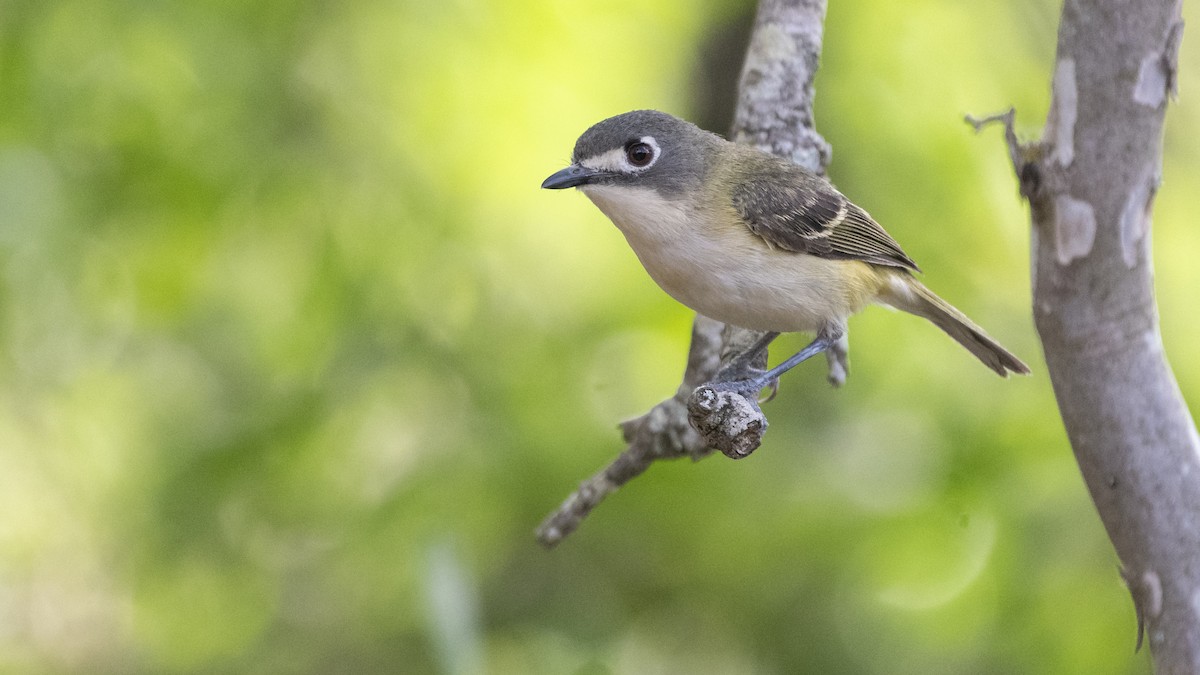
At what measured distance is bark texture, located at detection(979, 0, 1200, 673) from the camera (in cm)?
290

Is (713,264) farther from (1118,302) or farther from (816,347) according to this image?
(1118,302)

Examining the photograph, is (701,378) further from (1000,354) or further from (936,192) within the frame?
(936,192)

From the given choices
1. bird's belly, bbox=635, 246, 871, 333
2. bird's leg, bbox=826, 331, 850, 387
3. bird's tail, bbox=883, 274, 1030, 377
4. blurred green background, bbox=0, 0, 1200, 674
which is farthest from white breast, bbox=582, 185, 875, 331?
blurred green background, bbox=0, 0, 1200, 674

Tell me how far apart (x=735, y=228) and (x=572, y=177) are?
537 millimetres

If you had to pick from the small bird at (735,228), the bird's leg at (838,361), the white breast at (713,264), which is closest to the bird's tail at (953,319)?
the small bird at (735,228)

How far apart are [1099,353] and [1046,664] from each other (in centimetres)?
200

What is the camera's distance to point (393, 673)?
5391 mm

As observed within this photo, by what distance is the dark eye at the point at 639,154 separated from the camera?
138 inches

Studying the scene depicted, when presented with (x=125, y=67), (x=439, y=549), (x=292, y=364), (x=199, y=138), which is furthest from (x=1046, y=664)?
(x=125, y=67)

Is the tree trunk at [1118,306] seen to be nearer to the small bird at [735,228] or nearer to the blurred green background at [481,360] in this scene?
the small bird at [735,228]

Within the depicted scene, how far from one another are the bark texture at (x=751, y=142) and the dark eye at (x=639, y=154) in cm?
67

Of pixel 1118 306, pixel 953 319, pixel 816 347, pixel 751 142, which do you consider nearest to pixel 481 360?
pixel 751 142

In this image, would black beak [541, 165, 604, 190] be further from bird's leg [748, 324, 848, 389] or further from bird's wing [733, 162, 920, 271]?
bird's leg [748, 324, 848, 389]

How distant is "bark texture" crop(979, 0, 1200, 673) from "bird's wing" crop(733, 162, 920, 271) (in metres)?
0.78
